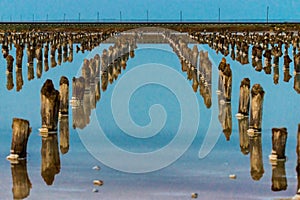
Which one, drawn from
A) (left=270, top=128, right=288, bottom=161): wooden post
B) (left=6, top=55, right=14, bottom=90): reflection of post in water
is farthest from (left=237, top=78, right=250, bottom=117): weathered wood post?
(left=6, top=55, right=14, bottom=90): reflection of post in water

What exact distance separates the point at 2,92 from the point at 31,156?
12466 mm

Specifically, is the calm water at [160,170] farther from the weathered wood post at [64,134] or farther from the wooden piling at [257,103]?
the wooden piling at [257,103]

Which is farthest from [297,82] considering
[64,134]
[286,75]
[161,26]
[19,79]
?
[161,26]

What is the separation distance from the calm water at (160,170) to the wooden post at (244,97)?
0.51 meters

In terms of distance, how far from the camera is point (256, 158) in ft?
56.2

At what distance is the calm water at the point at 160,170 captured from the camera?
13957mm

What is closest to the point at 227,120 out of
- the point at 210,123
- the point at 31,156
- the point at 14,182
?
the point at 210,123

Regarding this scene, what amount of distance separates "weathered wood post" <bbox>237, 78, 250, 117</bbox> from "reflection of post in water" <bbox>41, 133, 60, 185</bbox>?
207 inches

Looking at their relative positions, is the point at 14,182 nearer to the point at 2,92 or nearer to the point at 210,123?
the point at 210,123

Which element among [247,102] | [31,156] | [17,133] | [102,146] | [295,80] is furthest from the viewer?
[295,80]

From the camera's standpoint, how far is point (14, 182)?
14.5m

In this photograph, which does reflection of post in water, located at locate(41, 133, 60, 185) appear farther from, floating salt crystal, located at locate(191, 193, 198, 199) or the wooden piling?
Result: the wooden piling

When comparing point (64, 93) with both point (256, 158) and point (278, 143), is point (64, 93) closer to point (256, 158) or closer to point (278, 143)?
point (256, 158)

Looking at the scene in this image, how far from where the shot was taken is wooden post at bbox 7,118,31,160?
15.3 m
